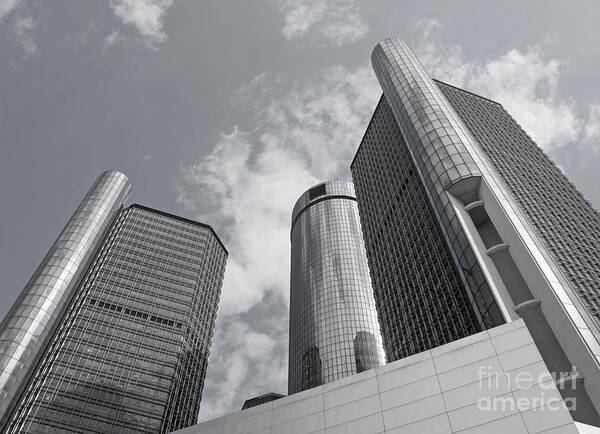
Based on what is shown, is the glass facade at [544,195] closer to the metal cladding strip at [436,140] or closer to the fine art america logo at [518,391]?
the metal cladding strip at [436,140]

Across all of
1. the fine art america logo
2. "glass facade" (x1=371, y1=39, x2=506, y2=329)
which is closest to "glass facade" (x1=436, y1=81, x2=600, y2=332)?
"glass facade" (x1=371, y1=39, x2=506, y2=329)

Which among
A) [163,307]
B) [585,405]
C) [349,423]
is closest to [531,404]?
[349,423]

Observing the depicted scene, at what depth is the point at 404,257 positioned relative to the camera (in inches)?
3465

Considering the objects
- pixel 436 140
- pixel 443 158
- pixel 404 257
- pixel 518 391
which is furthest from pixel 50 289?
pixel 518 391

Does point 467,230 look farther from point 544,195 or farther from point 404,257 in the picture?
point 544,195

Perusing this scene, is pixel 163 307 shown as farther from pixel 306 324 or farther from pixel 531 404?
pixel 531 404

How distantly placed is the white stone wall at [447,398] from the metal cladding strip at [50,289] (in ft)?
265

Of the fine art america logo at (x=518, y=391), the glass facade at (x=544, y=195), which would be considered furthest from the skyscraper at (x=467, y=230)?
the fine art america logo at (x=518, y=391)

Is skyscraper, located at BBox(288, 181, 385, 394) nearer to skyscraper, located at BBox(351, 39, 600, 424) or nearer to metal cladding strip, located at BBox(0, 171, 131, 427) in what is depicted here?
skyscraper, located at BBox(351, 39, 600, 424)

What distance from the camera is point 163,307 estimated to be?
403 feet

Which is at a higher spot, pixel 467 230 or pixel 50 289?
pixel 50 289

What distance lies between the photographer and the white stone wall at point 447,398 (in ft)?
84.4

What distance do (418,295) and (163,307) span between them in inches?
2748

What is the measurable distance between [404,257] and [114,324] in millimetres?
71136
